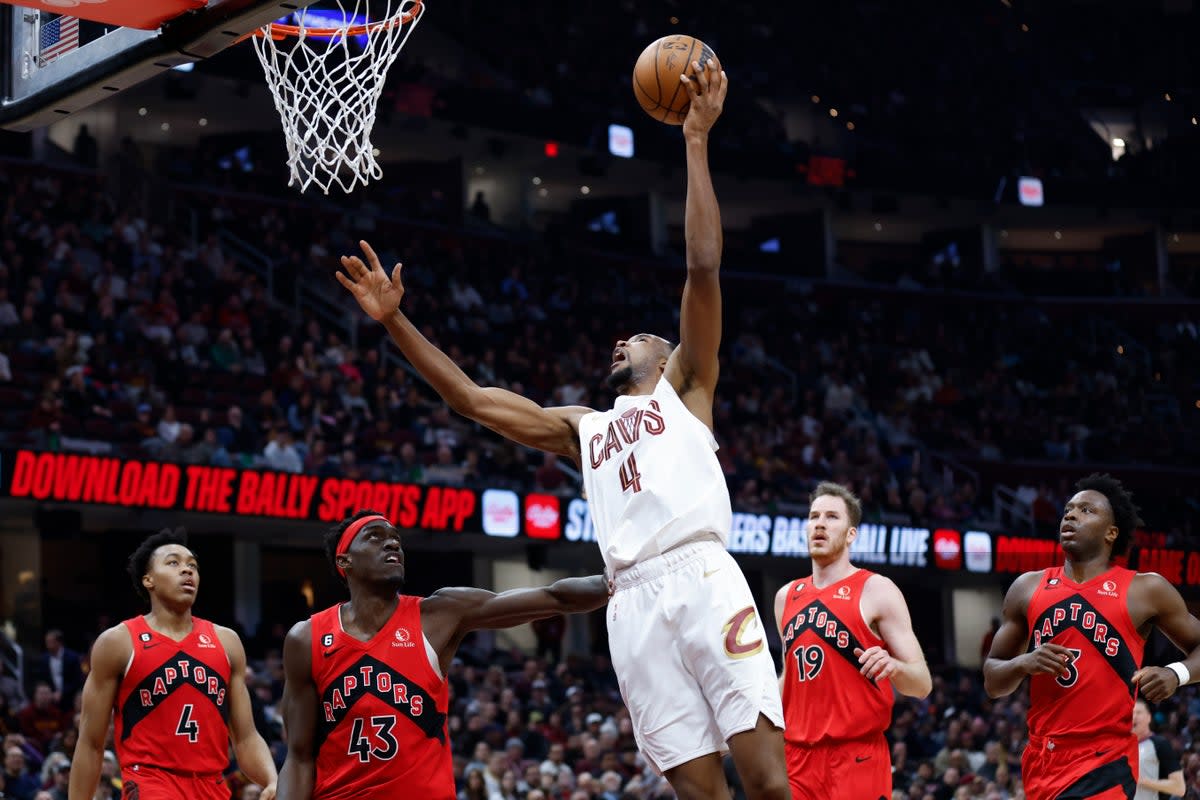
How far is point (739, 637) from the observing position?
15.5ft

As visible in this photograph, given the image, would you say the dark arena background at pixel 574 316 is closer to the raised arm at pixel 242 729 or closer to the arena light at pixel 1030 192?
the arena light at pixel 1030 192

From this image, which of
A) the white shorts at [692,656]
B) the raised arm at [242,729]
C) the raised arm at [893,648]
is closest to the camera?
the white shorts at [692,656]

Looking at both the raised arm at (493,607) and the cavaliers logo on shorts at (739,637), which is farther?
the raised arm at (493,607)

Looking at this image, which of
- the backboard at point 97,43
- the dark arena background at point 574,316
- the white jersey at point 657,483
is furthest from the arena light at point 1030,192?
the white jersey at point 657,483

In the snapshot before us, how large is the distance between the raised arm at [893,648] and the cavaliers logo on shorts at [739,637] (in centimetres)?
132

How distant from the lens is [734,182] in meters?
31.4

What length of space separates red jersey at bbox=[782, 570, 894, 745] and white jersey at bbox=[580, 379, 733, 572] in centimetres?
168

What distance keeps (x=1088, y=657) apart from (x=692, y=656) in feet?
8.04

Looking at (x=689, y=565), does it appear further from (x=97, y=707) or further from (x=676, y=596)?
(x=97, y=707)

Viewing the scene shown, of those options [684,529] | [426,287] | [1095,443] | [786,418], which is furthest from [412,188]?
[684,529]

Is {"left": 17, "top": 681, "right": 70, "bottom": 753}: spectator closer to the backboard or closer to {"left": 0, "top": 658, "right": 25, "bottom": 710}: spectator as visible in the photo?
{"left": 0, "top": 658, "right": 25, "bottom": 710}: spectator

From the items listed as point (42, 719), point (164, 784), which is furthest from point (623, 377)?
point (42, 719)

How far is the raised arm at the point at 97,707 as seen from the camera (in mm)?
6598

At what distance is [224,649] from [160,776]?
65cm
